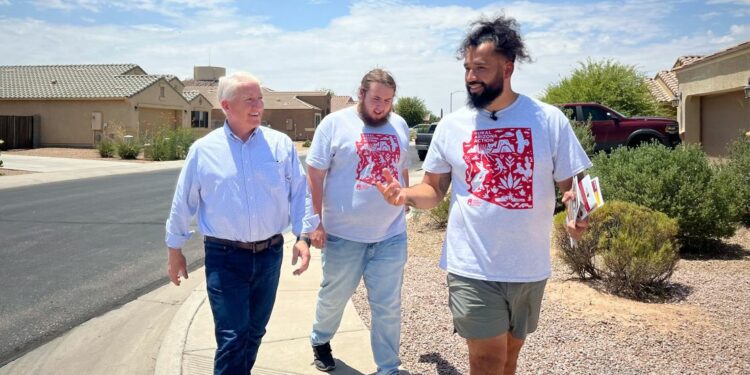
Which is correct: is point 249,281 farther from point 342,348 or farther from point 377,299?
point 342,348

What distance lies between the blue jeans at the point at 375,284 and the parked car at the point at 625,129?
13.3m

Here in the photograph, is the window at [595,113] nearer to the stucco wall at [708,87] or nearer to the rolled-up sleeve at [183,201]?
the stucco wall at [708,87]

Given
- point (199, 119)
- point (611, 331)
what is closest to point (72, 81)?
point (199, 119)

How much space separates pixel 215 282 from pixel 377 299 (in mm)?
1090

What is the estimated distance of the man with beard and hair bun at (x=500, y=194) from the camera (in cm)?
275

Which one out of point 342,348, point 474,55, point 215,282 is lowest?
point 342,348

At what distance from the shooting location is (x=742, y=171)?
8.67m

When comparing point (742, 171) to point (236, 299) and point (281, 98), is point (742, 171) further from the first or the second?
point (281, 98)

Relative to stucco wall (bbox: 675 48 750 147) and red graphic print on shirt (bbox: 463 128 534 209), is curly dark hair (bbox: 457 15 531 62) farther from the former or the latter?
stucco wall (bbox: 675 48 750 147)

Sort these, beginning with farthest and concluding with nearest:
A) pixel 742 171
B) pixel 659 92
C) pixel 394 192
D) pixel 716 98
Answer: pixel 659 92, pixel 716 98, pixel 742 171, pixel 394 192

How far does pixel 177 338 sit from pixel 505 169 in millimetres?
3032

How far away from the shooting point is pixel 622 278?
17.8 ft

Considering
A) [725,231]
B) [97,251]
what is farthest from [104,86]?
[725,231]

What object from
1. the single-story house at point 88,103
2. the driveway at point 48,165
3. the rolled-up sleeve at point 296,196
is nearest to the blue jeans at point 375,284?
the rolled-up sleeve at point 296,196
